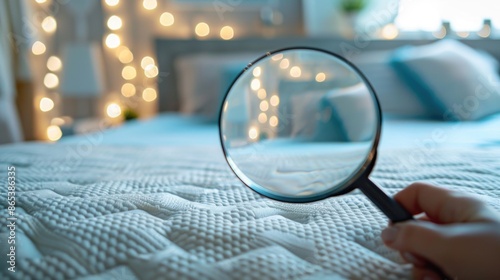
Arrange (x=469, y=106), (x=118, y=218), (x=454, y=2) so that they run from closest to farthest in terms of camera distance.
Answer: (x=118, y=218)
(x=469, y=106)
(x=454, y=2)

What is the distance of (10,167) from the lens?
0.95 m

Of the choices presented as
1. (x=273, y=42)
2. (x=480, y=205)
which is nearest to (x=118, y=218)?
(x=480, y=205)

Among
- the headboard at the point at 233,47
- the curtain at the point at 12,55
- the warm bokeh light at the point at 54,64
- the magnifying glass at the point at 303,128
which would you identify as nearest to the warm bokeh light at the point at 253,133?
the magnifying glass at the point at 303,128

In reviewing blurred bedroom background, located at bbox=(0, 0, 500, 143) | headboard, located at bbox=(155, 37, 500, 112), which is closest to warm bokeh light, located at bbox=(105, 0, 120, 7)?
blurred bedroom background, located at bbox=(0, 0, 500, 143)

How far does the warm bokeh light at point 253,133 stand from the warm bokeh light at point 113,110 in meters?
2.34

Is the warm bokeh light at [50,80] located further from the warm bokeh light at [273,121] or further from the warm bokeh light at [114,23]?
the warm bokeh light at [273,121]

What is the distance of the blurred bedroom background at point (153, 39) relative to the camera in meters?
2.64

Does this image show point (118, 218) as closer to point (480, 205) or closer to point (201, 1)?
point (480, 205)

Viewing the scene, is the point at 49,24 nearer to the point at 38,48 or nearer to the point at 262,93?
the point at 38,48

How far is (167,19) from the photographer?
2.86 m

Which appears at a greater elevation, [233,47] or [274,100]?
[233,47]

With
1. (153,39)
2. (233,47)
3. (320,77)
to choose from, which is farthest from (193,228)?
(153,39)

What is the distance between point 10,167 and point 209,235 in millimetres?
643

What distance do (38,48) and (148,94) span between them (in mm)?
766
